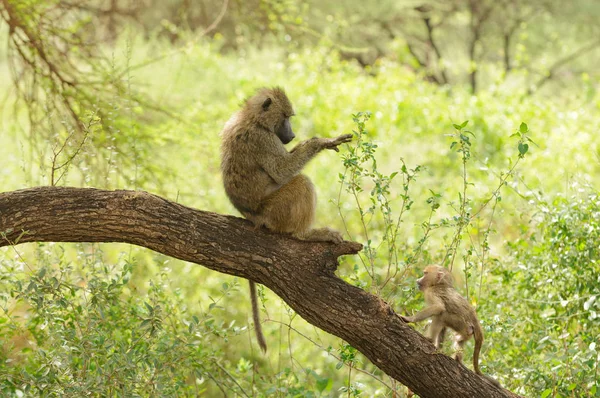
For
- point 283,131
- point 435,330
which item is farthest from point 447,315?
point 283,131

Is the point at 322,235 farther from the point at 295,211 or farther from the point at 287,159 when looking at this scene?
the point at 287,159

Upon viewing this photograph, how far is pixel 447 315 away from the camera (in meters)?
4.37

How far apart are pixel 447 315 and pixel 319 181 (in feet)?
19.8

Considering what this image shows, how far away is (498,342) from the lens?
205 inches

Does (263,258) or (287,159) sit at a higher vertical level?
(287,159)

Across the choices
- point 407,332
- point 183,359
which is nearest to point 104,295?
point 183,359

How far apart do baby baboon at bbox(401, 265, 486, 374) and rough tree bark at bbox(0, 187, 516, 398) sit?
21 cm

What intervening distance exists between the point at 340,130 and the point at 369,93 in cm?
137

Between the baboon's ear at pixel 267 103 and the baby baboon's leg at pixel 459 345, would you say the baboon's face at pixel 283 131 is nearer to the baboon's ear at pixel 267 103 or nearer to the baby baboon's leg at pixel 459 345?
the baboon's ear at pixel 267 103

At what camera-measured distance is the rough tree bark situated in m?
4.05

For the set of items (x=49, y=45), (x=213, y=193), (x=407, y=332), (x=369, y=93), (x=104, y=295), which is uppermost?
(x=369, y=93)

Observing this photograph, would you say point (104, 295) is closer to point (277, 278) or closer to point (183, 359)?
point (183, 359)

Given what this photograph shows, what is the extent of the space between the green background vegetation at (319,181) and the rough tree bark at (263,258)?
0.23 metres

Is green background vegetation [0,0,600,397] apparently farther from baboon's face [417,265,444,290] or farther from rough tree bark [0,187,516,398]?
rough tree bark [0,187,516,398]
